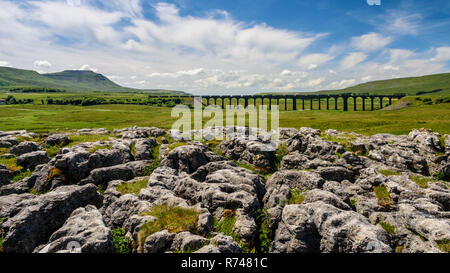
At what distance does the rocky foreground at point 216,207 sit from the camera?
521 inches

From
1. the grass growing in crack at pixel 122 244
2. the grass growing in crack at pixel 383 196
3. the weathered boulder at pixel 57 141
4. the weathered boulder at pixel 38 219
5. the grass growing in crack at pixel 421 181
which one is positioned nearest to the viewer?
the grass growing in crack at pixel 122 244

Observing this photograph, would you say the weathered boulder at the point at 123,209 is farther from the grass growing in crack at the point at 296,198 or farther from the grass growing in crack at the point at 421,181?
the grass growing in crack at the point at 421,181

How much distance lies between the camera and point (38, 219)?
14953 mm

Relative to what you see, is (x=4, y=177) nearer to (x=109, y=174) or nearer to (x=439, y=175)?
(x=109, y=174)

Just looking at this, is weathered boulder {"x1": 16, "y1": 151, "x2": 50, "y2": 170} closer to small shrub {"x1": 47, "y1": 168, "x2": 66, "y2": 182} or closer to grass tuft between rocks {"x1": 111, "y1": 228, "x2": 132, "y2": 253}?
small shrub {"x1": 47, "y1": 168, "x2": 66, "y2": 182}

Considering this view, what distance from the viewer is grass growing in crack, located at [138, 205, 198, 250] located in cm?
1395

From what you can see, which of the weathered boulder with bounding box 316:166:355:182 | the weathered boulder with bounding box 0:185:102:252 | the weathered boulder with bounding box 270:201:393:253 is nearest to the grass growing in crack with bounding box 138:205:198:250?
the weathered boulder with bounding box 270:201:393:253

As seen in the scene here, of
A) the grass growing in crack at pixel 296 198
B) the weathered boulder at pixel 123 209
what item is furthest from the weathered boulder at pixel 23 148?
the grass growing in crack at pixel 296 198

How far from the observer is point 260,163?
106 feet

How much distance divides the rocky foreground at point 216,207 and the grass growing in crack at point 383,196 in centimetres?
8

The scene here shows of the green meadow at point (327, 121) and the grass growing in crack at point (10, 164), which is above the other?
the green meadow at point (327, 121)
